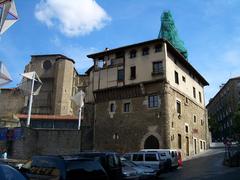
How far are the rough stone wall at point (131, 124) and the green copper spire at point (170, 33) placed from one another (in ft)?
47.4

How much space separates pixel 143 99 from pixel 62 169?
24.6 meters

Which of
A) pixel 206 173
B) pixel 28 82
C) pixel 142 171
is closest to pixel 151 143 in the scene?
pixel 206 173

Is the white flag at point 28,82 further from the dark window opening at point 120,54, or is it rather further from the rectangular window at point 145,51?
the rectangular window at point 145,51

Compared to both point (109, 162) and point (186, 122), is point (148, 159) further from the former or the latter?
point (186, 122)

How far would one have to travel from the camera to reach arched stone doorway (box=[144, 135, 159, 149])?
29256 mm

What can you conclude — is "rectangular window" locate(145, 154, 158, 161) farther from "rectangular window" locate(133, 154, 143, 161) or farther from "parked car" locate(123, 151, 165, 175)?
"rectangular window" locate(133, 154, 143, 161)

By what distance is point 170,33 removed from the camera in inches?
1720

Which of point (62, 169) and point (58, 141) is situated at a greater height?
point (58, 141)

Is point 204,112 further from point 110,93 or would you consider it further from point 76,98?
point 76,98

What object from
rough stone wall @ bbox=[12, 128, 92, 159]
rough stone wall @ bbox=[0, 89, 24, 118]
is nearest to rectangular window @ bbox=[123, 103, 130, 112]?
rough stone wall @ bbox=[12, 128, 92, 159]

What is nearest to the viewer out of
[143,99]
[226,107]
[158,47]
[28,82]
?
[143,99]

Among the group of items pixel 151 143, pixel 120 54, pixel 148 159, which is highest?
pixel 120 54

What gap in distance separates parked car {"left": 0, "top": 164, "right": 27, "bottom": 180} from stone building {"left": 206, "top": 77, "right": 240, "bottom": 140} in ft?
199

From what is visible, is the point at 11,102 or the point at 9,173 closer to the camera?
the point at 9,173
